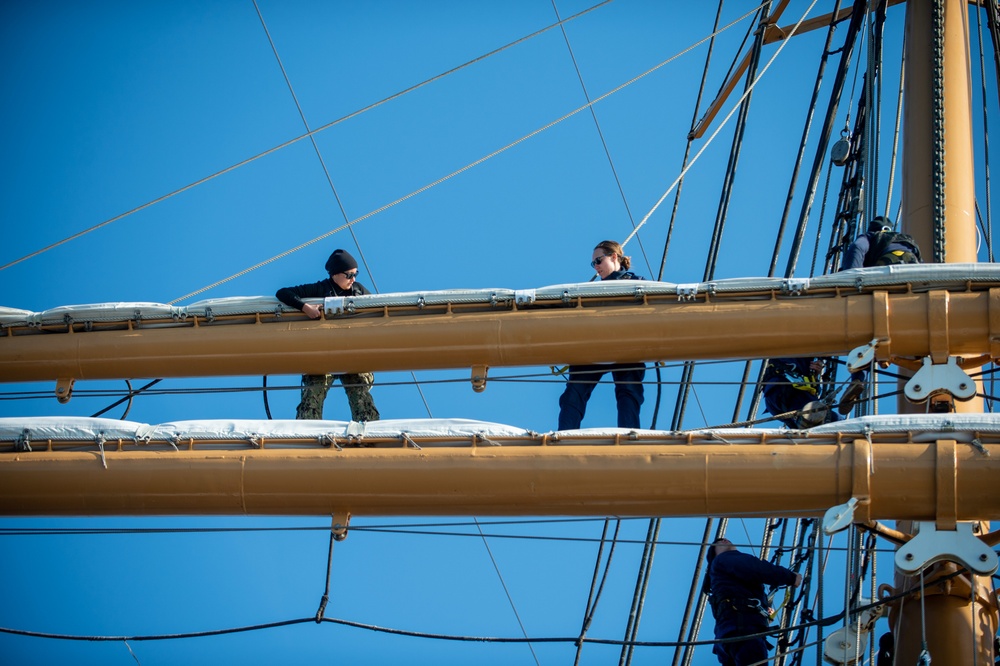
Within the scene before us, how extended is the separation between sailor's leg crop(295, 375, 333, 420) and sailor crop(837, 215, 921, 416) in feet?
11.7

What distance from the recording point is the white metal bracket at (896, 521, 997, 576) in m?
9.38

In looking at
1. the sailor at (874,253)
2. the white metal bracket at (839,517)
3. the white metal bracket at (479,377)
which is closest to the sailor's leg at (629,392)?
the white metal bracket at (479,377)

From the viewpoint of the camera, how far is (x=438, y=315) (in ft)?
36.8

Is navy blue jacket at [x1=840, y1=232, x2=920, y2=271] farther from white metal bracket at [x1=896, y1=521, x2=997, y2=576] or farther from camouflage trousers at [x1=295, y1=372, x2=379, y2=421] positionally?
camouflage trousers at [x1=295, y1=372, x2=379, y2=421]

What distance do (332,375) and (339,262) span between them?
0.84 metres

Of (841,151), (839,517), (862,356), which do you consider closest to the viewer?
(839,517)

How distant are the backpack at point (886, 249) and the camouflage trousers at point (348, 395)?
361 cm

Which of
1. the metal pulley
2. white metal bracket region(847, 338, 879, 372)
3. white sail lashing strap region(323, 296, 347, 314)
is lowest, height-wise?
white sail lashing strap region(323, 296, 347, 314)

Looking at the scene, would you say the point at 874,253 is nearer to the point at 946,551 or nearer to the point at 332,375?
the point at 946,551

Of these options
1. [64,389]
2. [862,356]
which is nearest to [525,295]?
[862,356]

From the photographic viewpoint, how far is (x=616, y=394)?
440 inches

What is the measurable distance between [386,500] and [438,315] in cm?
153

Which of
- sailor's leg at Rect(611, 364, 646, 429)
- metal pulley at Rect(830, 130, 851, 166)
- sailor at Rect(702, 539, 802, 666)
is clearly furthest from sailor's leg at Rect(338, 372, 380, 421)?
metal pulley at Rect(830, 130, 851, 166)

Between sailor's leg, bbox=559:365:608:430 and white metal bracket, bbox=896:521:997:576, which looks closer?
white metal bracket, bbox=896:521:997:576
